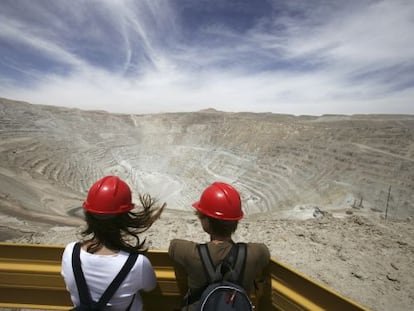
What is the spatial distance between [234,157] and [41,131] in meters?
23.3

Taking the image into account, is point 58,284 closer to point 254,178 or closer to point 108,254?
point 108,254

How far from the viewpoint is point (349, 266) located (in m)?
5.52

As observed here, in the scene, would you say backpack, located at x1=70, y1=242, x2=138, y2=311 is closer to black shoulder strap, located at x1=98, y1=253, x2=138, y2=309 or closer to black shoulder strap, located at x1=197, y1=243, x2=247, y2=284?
black shoulder strap, located at x1=98, y1=253, x2=138, y2=309

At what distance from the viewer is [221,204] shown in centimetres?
221

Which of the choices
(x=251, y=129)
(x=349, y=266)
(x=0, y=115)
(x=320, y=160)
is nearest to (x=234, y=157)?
(x=251, y=129)

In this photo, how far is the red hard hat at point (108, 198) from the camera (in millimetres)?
2117

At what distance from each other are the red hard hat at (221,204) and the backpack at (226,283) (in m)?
0.25

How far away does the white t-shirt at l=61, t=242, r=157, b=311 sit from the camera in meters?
1.96

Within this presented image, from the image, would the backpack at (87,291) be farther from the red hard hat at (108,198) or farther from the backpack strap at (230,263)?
the backpack strap at (230,263)

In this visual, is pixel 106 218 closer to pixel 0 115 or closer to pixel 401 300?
pixel 401 300

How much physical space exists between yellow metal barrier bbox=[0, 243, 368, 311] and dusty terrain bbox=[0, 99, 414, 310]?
3.04 meters

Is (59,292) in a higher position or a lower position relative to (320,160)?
higher

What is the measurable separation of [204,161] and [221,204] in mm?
34640

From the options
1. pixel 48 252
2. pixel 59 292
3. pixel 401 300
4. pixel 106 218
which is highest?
pixel 106 218
